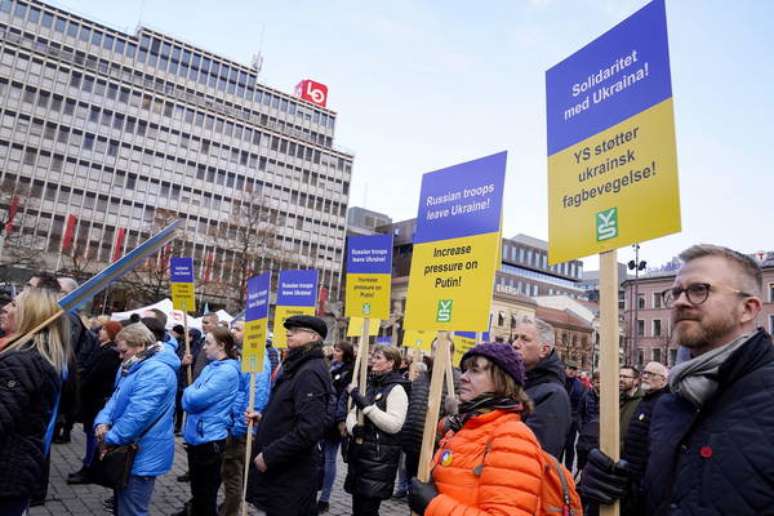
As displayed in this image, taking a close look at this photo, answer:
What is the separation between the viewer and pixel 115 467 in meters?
4.46

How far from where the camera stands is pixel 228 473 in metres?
6.05

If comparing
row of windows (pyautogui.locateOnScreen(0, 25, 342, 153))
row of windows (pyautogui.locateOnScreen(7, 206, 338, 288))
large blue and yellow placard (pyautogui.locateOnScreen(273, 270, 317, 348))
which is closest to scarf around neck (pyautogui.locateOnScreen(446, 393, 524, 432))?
large blue and yellow placard (pyautogui.locateOnScreen(273, 270, 317, 348))

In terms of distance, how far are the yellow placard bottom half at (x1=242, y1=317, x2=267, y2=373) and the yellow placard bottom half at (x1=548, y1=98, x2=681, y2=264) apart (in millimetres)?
3729

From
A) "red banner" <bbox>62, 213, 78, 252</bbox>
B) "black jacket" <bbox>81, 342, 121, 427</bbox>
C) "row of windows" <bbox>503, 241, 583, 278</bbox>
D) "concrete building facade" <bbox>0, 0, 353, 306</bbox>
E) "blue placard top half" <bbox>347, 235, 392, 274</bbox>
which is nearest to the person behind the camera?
"blue placard top half" <bbox>347, 235, 392, 274</bbox>

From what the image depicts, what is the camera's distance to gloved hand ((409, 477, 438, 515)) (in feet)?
7.83

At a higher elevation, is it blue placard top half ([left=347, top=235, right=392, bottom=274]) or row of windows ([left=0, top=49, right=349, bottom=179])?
row of windows ([left=0, top=49, right=349, bottom=179])

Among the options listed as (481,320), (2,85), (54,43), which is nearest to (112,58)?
(54,43)

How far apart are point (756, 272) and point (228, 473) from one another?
565 centimetres

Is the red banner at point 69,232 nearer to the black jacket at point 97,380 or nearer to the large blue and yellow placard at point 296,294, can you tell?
the black jacket at point 97,380

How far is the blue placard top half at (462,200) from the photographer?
4.14 metres

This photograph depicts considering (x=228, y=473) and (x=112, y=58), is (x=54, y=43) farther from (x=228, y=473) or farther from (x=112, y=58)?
(x=228, y=473)

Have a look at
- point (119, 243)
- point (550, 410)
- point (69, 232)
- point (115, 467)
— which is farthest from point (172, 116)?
point (550, 410)

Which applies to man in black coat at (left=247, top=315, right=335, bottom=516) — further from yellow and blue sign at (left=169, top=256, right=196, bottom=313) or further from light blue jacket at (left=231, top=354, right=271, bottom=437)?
yellow and blue sign at (left=169, top=256, right=196, bottom=313)

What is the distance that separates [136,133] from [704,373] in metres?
69.6
